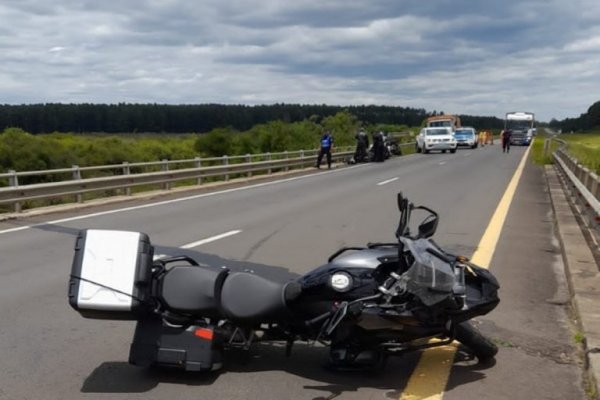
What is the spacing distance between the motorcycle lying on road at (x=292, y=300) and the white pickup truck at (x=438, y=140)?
47.2m

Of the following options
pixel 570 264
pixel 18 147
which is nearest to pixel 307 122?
Result: pixel 18 147

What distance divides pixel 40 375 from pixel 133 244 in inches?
48.9

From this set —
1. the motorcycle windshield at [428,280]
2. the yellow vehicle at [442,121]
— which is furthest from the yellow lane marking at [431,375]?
the yellow vehicle at [442,121]

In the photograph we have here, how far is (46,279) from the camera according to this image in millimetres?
8062

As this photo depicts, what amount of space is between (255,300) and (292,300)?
0.24 m

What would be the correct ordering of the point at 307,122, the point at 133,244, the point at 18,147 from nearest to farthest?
1. the point at 133,244
2. the point at 18,147
3. the point at 307,122

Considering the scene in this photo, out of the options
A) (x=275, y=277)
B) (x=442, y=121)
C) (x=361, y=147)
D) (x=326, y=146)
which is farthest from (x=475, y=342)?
(x=442, y=121)

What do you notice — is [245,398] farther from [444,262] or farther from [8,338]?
[8,338]

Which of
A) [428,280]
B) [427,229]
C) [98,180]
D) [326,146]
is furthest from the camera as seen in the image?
[326,146]

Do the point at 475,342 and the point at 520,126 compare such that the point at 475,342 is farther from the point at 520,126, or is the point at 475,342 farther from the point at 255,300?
the point at 520,126

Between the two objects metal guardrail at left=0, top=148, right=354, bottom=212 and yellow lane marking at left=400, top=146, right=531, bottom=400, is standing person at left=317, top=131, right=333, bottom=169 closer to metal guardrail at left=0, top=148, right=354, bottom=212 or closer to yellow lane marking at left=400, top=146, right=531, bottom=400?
metal guardrail at left=0, top=148, right=354, bottom=212

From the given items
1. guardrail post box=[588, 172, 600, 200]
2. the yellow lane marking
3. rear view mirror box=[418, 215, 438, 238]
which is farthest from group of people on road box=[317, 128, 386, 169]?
rear view mirror box=[418, 215, 438, 238]

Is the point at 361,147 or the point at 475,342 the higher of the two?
the point at 475,342

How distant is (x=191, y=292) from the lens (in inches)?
180
